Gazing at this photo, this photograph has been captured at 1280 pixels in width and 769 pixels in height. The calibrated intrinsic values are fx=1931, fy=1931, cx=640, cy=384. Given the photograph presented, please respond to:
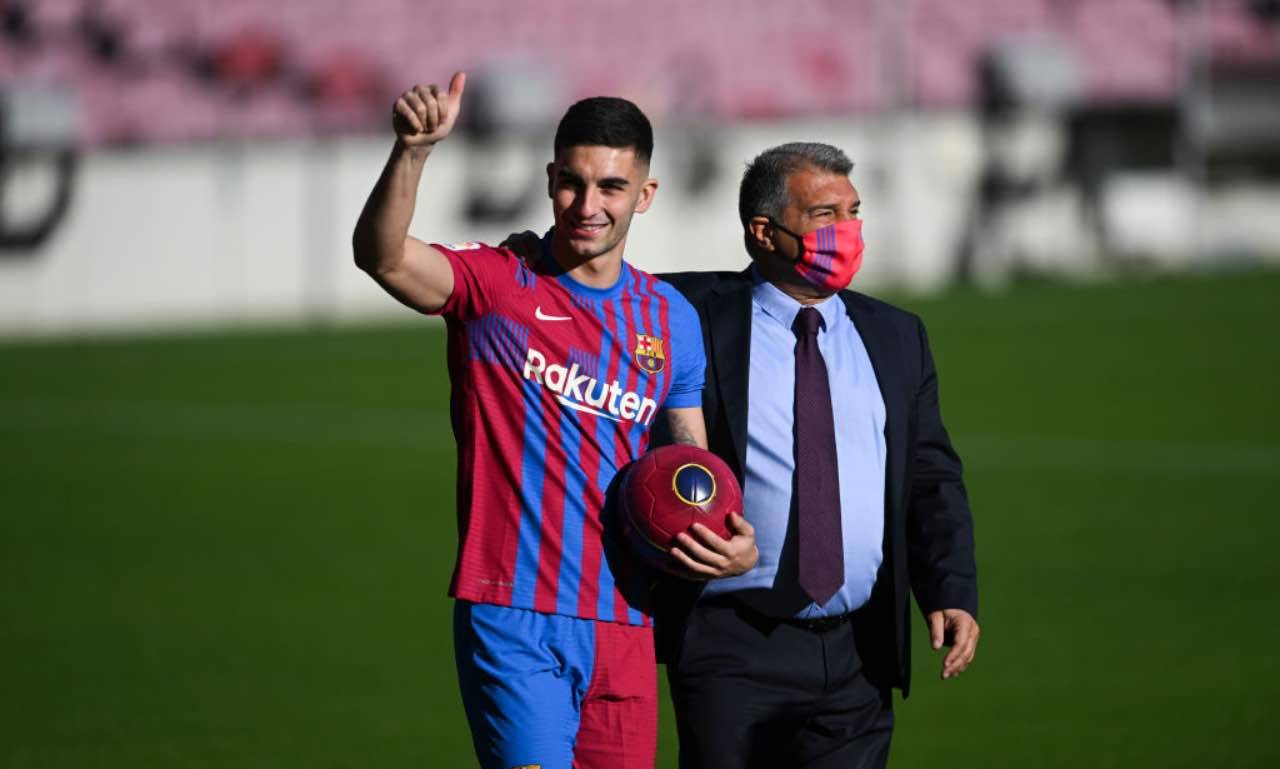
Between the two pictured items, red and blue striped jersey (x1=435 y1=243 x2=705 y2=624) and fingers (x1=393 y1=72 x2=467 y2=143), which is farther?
red and blue striped jersey (x1=435 y1=243 x2=705 y2=624)

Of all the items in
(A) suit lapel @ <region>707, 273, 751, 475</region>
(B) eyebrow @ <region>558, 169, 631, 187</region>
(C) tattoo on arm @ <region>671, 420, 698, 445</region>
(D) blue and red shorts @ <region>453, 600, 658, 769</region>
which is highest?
(B) eyebrow @ <region>558, 169, 631, 187</region>

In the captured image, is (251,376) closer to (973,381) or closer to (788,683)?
(973,381)

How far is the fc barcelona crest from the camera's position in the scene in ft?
14.2

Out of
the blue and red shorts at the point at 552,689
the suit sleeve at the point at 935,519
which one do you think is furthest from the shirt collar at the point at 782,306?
the blue and red shorts at the point at 552,689

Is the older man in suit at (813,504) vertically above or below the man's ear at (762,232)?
below

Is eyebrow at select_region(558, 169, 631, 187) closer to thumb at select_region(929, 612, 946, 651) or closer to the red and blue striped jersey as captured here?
the red and blue striped jersey

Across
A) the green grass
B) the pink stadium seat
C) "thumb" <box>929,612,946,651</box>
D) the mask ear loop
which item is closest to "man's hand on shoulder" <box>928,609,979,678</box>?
"thumb" <box>929,612,946,651</box>

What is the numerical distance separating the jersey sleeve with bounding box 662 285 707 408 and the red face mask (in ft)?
1.03

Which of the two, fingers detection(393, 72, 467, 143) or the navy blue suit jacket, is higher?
fingers detection(393, 72, 467, 143)

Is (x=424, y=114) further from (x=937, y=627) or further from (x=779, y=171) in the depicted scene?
(x=937, y=627)

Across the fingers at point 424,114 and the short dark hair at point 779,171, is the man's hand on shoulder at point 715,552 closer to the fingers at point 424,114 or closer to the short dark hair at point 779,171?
the short dark hair at point 779,171

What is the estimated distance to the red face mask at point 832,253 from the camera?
4578 mm

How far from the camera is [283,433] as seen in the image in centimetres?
1541

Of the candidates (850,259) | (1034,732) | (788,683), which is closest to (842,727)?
(788,683)
